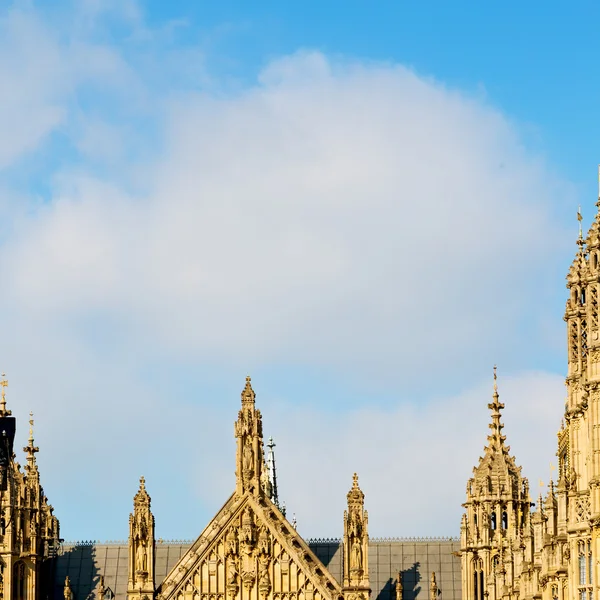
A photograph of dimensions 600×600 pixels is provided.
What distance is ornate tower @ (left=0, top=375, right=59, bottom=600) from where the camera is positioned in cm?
11325

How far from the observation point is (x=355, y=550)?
11131 centimetres

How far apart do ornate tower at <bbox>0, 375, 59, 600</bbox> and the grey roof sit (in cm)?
274

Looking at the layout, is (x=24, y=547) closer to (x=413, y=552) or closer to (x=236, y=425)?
(x=236, y=425)

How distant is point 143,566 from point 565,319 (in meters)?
25.1

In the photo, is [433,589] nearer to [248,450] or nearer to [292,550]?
[292,550]

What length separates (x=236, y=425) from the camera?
112m

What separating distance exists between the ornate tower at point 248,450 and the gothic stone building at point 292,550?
0.16ft

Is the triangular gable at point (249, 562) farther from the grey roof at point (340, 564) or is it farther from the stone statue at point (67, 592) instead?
the stone statue at point (67, 592)

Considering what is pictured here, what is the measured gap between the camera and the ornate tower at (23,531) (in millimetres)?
113250

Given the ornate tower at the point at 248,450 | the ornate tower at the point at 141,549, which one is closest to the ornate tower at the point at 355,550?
the ornate tower at the point at 248,450

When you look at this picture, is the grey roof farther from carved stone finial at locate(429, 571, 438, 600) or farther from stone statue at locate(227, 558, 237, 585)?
stone statue at locate(227, 558, 237, 585)

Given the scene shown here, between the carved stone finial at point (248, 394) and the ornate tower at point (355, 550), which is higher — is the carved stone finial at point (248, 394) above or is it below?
above

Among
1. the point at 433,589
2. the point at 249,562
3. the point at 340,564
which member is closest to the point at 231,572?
the point at 249,562

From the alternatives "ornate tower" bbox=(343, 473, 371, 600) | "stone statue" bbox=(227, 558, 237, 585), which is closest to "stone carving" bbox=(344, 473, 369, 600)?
"ornate tower" bbox=(343, 473, 371, 600)
